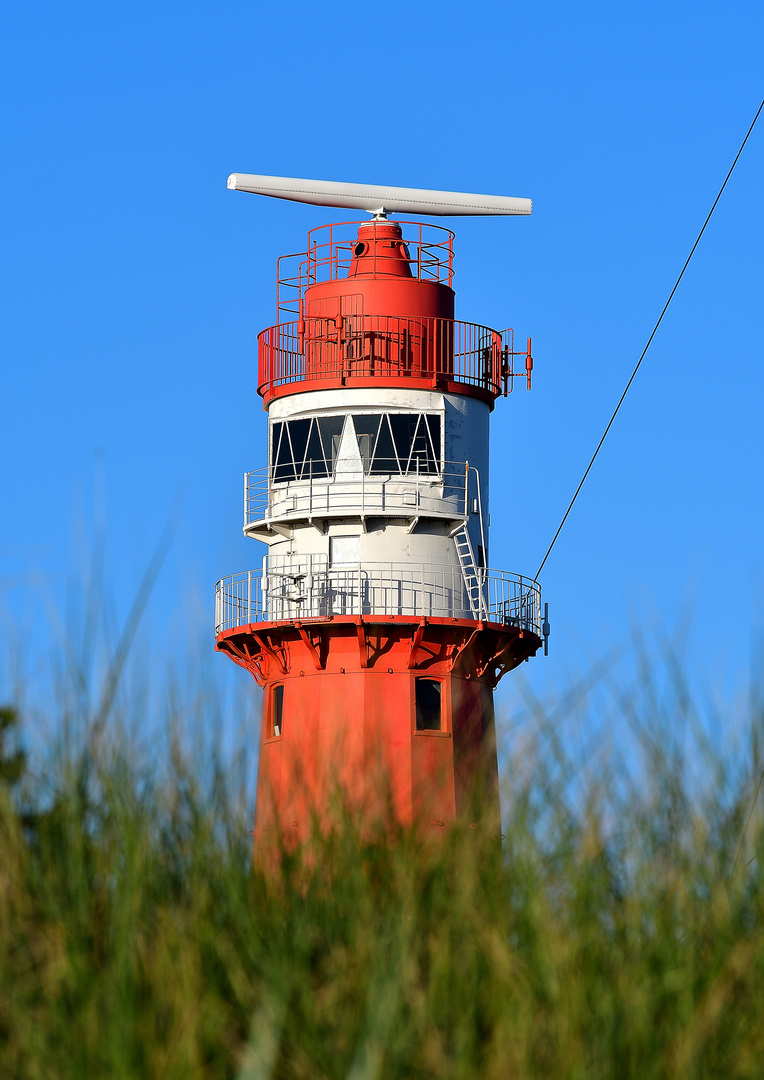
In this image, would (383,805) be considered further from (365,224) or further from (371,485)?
(365,224)

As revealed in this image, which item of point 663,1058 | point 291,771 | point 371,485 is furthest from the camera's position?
point 371,485

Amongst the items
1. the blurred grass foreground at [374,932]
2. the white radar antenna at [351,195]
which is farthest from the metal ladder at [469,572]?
the blurred grass foreground at [374,932]

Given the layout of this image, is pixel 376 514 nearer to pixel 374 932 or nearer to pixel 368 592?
pixel 368 592

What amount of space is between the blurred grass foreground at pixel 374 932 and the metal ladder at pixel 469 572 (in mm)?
21338

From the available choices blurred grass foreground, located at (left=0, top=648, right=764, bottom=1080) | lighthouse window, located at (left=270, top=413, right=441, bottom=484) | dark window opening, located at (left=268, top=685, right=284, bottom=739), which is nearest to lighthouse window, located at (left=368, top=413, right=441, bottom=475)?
lighthouse window, located at (left=270, top=413, right=441, bottom=484)

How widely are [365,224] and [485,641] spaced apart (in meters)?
9.19

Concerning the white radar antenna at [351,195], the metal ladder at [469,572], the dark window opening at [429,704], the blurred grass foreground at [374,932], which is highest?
the white radar antenna at [351,195]

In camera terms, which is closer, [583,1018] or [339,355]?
[583,1018]

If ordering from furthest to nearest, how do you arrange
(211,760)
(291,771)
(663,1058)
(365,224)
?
(365,224) → (291,771) → (211,760) → (663,1058)

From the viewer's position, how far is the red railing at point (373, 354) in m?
35.5

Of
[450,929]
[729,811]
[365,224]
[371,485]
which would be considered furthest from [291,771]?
[365,224]

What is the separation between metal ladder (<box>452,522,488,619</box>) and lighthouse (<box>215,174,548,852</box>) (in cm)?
4

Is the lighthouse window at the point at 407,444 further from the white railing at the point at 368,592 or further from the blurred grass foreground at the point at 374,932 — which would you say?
the blurred grass foreground at the point at 374,932

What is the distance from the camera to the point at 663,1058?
11.0 m
